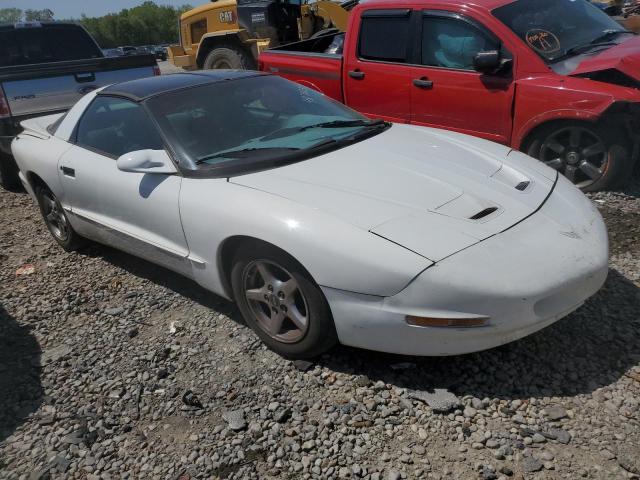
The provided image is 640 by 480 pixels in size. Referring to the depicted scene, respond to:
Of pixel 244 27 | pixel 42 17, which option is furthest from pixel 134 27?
pixel 244 27

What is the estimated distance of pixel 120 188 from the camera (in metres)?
3.49

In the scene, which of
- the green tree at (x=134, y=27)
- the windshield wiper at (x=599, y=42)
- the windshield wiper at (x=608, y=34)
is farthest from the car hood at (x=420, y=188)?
the green tree at (x=134, y=27)

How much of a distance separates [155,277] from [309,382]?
177 cm

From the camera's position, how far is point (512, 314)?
2.35 m

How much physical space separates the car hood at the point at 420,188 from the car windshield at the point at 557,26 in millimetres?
1816

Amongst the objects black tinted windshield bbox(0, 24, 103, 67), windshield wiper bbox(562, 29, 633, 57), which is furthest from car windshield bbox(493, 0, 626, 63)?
black tinted windshield bbox(0, 24, 103, 67)

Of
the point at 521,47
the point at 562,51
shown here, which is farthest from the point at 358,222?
the point at 562,51

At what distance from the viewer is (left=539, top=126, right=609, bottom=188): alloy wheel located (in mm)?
4535

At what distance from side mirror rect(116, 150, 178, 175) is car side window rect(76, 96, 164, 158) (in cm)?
15

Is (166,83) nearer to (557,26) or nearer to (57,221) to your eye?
(57,221)

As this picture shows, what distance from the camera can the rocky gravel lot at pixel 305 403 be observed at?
2.28 metres

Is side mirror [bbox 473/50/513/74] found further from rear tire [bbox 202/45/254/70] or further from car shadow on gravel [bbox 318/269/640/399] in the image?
rear tire [bbox 202/45/254/70]

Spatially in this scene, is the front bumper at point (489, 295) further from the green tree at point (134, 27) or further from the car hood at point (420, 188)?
the green tree at point (134, 27)

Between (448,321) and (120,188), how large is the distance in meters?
2.21
